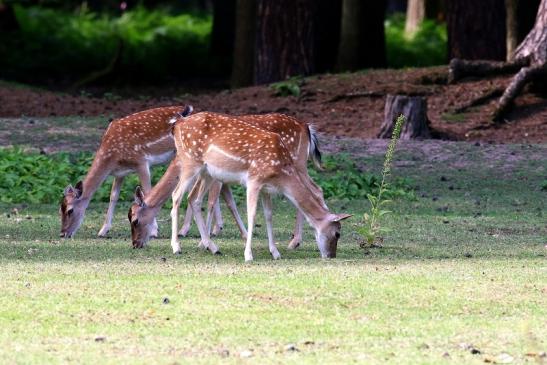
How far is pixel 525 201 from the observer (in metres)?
15.2

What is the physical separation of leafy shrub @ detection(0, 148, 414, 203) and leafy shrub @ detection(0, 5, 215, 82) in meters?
16.2

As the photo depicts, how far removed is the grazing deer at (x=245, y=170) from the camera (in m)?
11.2

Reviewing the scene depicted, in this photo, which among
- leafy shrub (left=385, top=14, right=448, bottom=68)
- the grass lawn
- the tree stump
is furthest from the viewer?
leafy shrub (left=385, top=14, right=448, bottom=68)

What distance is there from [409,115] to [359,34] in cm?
841

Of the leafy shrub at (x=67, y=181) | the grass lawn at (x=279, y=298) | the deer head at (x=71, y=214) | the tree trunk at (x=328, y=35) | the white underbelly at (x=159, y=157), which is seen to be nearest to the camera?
the grass lawn at (x=279, y=298)

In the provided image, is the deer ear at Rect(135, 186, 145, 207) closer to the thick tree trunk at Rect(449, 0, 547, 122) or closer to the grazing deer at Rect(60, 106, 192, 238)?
the grazing deer at Rect(60, 106, 192, 238)

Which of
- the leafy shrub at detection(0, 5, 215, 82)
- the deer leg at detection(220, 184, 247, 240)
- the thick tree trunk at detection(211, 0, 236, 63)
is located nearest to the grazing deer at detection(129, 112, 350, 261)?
the deer leg at detection(220, 184, 247, 240)

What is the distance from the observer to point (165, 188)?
40.0ft

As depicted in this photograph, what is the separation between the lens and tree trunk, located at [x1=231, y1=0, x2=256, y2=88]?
25984mm

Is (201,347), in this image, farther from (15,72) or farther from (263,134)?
(15,72)

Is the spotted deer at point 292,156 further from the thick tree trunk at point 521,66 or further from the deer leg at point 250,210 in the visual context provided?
the thick tree trunk at point 521,66

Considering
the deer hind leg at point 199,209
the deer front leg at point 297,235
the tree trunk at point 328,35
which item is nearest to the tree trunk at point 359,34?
the tree trunk at point 328,35

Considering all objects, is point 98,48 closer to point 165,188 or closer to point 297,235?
point 165,188

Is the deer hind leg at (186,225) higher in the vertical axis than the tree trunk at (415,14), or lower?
higher
